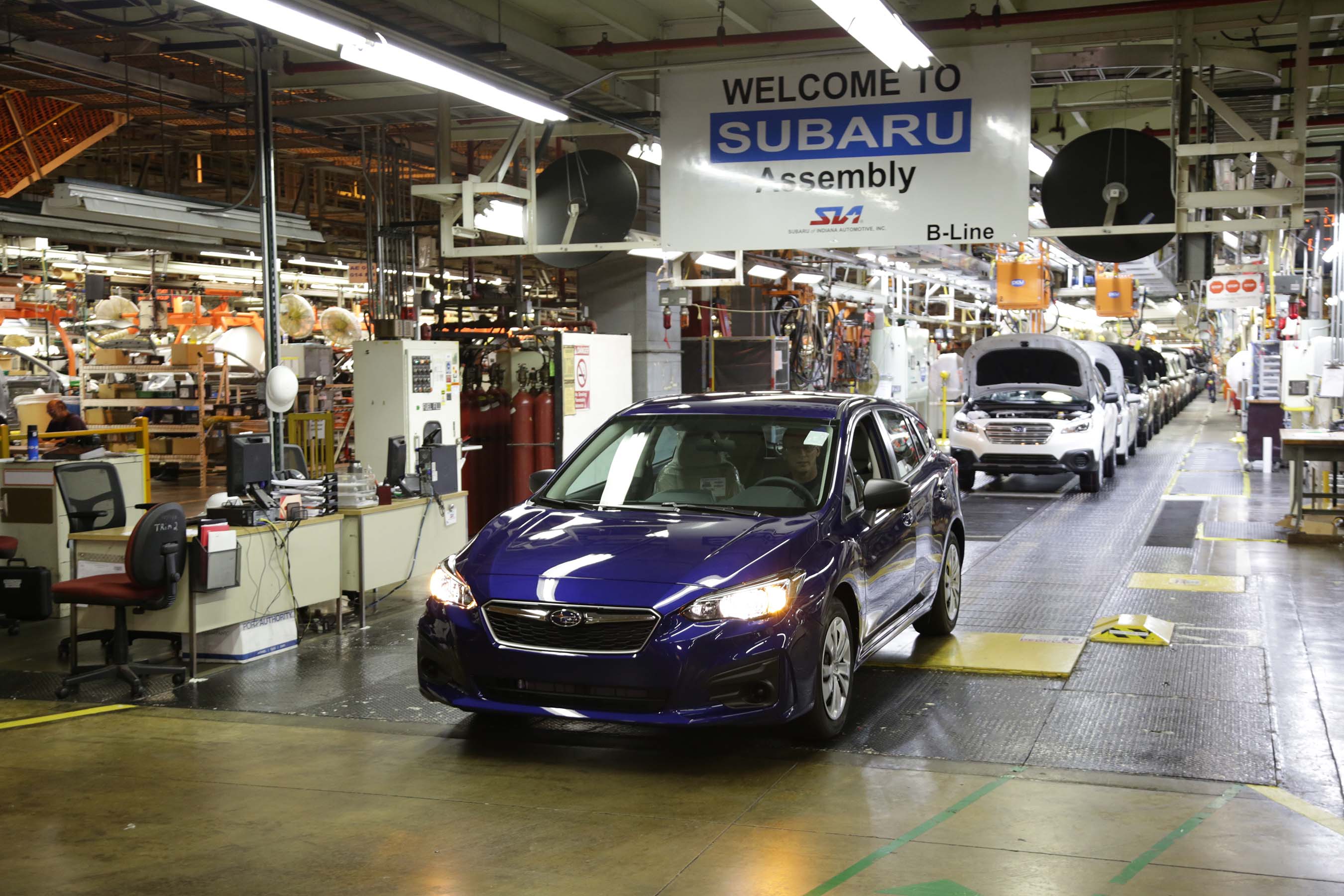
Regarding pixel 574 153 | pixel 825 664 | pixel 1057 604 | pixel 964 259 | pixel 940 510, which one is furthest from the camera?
pixel 964 259

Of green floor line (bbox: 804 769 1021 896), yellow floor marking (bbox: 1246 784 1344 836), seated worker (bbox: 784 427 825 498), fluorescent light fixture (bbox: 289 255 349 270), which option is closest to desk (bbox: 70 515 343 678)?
seated worker (bbox: 784 427 825 498)

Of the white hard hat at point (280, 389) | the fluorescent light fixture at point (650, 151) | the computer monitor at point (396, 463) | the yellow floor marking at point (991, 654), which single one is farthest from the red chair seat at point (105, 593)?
the fluorescent light fixture at point (650, 151)

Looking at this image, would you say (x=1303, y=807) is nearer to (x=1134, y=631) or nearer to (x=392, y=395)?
(x=1134, y=631)

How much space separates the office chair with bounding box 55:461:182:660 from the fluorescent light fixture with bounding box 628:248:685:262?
436 centimetres

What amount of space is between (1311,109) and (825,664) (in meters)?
11.3

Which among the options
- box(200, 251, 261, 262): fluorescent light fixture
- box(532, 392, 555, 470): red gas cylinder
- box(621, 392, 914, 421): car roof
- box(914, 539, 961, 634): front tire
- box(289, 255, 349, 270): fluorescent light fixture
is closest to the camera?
box(621, 392, 914, 421): car roof

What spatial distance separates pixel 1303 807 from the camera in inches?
194

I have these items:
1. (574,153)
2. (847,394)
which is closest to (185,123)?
(574,153)

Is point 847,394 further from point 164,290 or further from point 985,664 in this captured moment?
point 164,290

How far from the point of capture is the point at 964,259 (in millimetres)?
24266

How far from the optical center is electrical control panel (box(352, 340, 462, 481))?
10867mm

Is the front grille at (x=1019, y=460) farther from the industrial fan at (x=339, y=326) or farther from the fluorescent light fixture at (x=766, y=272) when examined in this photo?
the industrial fan at (x=339, y=326)

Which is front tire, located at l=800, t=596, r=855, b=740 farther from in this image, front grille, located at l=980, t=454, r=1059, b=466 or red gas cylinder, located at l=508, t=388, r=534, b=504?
front grille, located at l=980, t=454, r=1059, b=466

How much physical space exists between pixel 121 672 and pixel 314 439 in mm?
10981
